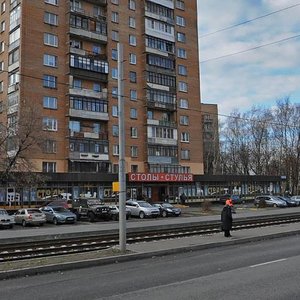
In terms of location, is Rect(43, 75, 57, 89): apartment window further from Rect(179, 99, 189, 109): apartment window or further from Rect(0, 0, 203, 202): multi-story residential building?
Rect(179, 99, 189, 109): apartment window

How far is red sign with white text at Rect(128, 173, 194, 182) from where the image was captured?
55.1 meters

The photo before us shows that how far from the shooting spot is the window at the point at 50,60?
56344 millimetres

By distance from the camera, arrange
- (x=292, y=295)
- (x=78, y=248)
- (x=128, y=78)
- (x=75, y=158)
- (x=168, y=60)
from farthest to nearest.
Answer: (x=168, y=60) → (x=128, y=78) → (x=75, y=158) → (x=78, y=248) → (x=292, y=295)

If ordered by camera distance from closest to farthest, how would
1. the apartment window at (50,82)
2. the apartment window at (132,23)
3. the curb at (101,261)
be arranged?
the curb at (101,261), the apartment window at (50,82), the apartment window at (132,23)

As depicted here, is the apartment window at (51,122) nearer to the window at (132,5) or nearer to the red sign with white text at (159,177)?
the red sign with white text at (159,177)

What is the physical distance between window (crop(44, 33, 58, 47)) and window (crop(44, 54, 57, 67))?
1.52 m

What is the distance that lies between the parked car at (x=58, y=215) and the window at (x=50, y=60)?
25.0 m

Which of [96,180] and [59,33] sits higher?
[59,33]

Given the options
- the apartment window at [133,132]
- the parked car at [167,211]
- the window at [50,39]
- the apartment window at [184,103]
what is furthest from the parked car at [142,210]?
the apartment window at [184,103]

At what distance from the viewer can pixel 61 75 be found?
2264 inches

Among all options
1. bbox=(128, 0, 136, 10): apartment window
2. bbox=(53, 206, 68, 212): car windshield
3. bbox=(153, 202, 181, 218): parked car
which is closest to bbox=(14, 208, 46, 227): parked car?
bbox=(53, 206, 68, 212): car windshield

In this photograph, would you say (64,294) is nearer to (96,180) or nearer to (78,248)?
(78,248)

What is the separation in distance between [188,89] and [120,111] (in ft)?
185

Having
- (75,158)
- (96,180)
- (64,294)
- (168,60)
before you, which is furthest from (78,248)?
(168,60)
